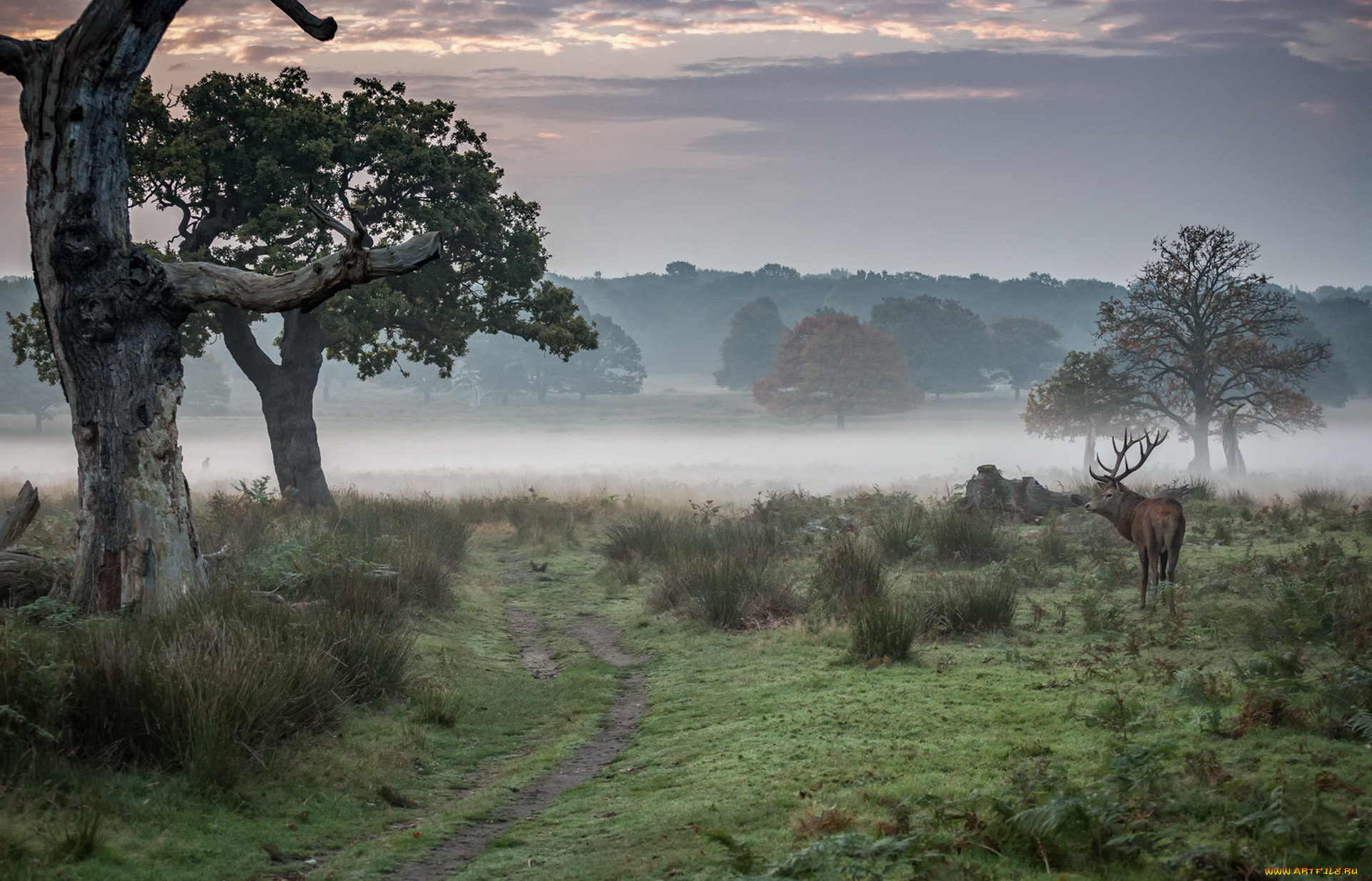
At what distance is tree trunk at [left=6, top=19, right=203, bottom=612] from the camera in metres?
8.24

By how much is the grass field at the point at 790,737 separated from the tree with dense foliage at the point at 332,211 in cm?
724

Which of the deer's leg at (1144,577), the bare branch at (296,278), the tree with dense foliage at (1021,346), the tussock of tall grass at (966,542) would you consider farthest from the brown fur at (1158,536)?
the tree with dense foliage at (1021,346)

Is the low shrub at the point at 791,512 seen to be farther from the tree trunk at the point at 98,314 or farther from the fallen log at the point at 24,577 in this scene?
the fallen log at the point at 24,577

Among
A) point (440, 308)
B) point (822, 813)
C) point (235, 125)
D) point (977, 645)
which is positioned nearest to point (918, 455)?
point (440, 308)

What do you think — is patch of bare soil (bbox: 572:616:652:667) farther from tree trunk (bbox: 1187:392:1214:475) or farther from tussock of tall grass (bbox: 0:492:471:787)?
tree trunk (bbox: 1187:392:1214:475)

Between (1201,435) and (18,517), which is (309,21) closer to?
(18,517)

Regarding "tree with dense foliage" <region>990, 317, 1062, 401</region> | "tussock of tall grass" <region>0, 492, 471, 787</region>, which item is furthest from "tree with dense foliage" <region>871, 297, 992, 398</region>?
"tussock of tall grass" <region>0, 492, 471, 787</region>

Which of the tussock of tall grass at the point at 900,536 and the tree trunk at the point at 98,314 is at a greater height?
the tree trunk at the point at 98,314

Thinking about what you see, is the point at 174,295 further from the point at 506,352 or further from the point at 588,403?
the point at 506,352

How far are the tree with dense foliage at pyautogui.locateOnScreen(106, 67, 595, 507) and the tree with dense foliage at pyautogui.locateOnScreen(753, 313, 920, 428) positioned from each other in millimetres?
44228

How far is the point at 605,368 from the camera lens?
8419 cm

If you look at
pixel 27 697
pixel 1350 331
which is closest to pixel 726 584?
pixel 27 697

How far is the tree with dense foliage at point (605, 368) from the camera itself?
82.4m

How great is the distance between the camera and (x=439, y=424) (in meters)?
73.9
